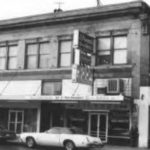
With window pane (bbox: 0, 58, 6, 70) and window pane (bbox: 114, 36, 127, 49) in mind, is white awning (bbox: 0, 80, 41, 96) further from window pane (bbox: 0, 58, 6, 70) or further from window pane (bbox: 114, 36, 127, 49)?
window pane (bbox: 114, 36, 127, 49)

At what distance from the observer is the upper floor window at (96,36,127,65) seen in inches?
1031

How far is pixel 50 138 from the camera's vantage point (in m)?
22.0

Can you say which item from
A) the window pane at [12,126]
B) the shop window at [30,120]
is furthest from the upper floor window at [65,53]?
the window pane at [12,126]

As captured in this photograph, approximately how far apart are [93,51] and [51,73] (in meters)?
3.74

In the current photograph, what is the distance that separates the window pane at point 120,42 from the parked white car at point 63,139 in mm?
7418

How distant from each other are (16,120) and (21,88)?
8.17ft

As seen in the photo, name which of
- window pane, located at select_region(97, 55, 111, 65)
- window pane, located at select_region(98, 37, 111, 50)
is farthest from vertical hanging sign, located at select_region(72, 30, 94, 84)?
window pane, located at select_region(97, 55, 111, 65)

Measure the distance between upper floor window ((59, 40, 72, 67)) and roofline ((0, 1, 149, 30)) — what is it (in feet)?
5.47

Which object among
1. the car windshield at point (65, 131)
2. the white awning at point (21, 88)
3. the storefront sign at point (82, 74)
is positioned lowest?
the car windshield at point (65, 131)

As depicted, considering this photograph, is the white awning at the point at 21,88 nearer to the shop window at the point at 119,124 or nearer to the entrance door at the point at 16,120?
the entrance door at the point at 16,120

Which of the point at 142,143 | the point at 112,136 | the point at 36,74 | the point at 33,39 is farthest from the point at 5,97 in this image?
the point at 142,143

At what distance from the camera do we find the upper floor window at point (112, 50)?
26188 millimetres

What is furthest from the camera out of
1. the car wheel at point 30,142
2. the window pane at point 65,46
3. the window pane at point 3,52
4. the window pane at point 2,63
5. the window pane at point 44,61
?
the window pane at point 3,52

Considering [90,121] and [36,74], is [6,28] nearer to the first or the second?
[36,74]
